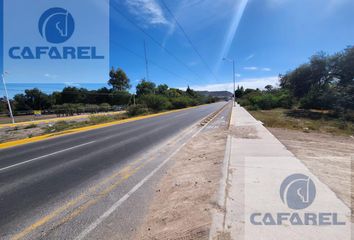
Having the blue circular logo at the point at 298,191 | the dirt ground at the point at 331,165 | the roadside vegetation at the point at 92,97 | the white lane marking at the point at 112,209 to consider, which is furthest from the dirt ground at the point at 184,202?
the roadside vegetation at the point at 92,97

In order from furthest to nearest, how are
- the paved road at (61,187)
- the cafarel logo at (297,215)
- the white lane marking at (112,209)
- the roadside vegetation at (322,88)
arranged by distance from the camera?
the roadside vegetation at (322,88)
the paved road at (61,187)
the white lane marking at (112,209)
the cafarel logo at (297,215)

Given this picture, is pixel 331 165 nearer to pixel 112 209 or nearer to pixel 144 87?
pixel 112 209

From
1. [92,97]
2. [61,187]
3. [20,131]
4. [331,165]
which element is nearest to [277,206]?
[331,165]

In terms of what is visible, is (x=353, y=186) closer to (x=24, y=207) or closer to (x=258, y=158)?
(x=258, y=158)

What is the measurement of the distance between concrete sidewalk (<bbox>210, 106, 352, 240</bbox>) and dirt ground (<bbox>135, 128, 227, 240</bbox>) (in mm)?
214

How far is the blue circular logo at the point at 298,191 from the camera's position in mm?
3061

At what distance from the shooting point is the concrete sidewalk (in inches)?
94.7

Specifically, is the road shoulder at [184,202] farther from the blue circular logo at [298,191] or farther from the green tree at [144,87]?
the green tree at [144,87]

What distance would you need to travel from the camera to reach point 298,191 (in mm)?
3445

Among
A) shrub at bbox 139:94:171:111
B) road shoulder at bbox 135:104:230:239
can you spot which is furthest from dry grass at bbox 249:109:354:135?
shrub at bbox 139:94:171:111

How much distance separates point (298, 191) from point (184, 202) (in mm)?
2081

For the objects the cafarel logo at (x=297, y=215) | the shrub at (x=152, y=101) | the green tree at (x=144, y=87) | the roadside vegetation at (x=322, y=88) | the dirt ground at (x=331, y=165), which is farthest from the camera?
the green tree at (x=144, y=87)

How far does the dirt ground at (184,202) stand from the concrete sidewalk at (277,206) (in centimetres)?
21

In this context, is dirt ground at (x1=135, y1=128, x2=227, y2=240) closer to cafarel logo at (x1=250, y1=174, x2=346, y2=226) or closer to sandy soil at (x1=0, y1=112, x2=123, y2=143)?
cafarel logo at (x1=250, y1=174, x2=346, y2=226)
